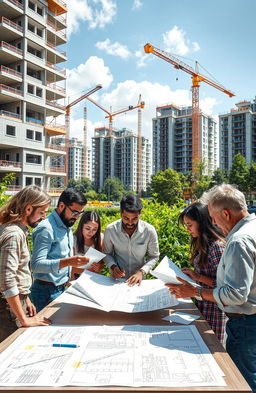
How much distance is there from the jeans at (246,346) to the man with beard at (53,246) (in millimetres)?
1159

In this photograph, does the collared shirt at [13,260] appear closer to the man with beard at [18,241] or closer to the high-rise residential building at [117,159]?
the man with beard at [18,241]

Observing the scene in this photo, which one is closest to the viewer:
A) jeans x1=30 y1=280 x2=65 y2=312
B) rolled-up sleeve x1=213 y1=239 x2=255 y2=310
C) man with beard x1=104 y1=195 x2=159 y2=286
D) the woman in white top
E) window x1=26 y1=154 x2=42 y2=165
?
rolled-up sleeve x1=213 y1=239 x2=255 y2=310

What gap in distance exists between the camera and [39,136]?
87.4 ft

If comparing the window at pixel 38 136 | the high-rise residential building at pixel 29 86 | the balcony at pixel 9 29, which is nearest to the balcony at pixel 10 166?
the high-rise residential building at pixel 29 86

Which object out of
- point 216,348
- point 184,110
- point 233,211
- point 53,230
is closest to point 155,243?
point 53,230

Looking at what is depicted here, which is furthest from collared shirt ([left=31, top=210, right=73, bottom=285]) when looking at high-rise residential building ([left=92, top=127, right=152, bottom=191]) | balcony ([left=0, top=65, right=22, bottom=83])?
high-rise residential building ([left=92, top=127, right=152, bottom=191])

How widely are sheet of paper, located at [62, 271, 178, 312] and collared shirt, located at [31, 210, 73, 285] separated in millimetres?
291

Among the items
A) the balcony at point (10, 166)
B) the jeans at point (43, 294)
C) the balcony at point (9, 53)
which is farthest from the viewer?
the balcony at point (10, 166)

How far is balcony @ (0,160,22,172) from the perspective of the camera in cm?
2326

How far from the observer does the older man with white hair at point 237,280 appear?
53.8 inches

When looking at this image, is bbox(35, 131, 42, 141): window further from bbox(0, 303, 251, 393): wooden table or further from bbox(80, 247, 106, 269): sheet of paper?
bbox(0, 303, 251, 393): wooden table

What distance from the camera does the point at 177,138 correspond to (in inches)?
3164

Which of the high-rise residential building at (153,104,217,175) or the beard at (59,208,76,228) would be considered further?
the high-rise residential building at (153,104,217,175)

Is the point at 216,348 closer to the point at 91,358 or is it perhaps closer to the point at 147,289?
the point at 91,358
